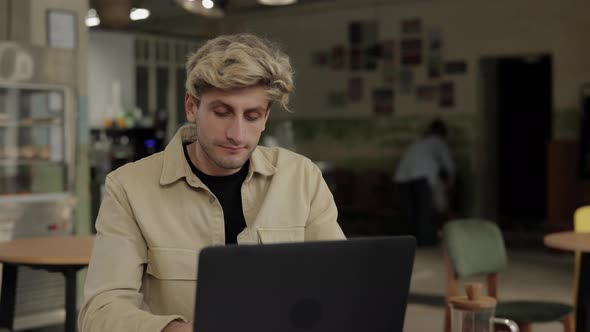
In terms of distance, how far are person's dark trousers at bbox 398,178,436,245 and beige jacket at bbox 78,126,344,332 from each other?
833 centimetres

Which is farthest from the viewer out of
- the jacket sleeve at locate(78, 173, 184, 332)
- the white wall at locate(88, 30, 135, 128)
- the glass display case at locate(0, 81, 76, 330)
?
the white wall at locate(88, 30, 135, 128)

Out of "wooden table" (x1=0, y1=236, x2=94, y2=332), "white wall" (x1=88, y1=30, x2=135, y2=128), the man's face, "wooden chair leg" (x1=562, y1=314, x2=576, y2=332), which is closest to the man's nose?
the man's face

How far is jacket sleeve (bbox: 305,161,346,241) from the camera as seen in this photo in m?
1.93

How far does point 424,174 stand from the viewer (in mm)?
10039

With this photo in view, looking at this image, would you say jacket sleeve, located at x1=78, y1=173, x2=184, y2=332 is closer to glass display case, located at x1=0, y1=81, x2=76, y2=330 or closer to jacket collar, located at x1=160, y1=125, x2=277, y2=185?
jacket collar, located at x1=160, y1=125, x2=277, y2=185

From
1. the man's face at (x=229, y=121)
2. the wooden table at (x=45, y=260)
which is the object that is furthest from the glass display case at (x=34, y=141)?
the man's face at (x=229, y=121)

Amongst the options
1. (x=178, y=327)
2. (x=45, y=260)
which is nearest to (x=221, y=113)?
(x=178, y=327)

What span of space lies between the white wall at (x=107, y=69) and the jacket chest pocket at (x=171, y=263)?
36.4 feet

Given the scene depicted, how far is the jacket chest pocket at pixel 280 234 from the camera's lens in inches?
72.2

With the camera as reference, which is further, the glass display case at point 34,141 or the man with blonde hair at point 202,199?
the glass display case at point 34,141

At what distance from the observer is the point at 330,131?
13625 millimetres

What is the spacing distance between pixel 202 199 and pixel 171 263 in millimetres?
162

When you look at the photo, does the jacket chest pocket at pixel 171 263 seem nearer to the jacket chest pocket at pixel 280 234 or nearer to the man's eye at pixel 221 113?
the jacket chest pocket at pixel 280 234

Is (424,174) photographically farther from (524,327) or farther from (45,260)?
(45,260)
